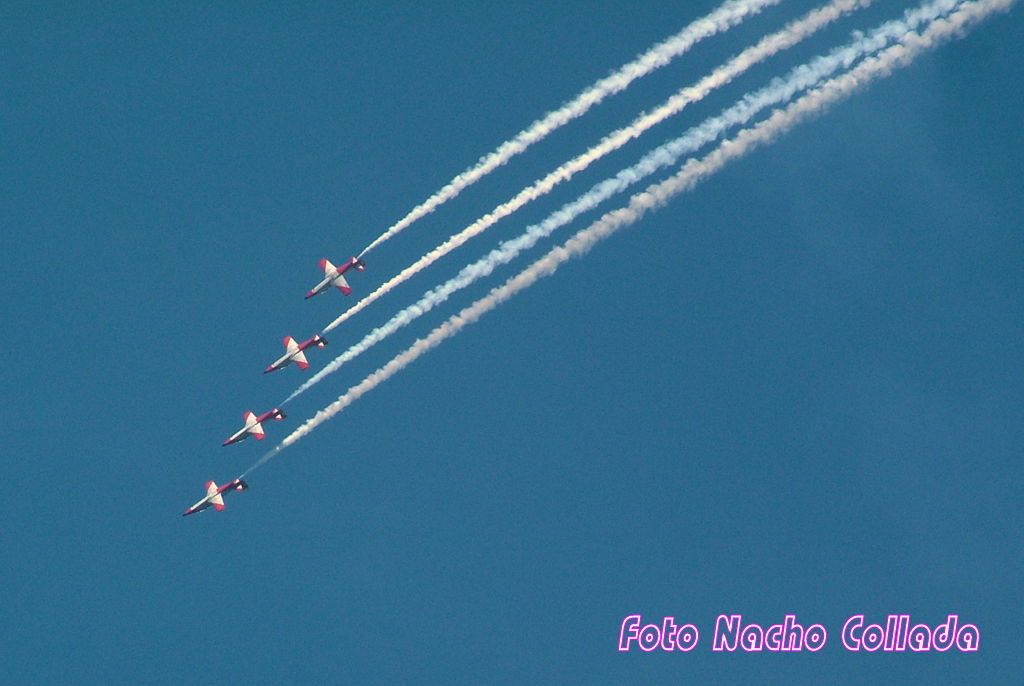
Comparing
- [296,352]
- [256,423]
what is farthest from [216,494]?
[296,352]

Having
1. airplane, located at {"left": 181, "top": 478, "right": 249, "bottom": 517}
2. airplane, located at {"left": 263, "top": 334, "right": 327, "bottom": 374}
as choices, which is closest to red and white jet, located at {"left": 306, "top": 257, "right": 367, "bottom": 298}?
airplane, located at {"left": 263, "top": 334, "right": 327, "bottom": 374}

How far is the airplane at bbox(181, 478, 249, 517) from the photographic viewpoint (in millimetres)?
64688

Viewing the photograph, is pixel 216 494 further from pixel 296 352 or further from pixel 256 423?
pixel 296 352

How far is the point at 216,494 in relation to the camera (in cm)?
6500

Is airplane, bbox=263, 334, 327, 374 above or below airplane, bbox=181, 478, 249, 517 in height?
above

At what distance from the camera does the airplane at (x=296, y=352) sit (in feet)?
205

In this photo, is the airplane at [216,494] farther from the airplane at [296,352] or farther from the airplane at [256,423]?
the airplane at [296,352]

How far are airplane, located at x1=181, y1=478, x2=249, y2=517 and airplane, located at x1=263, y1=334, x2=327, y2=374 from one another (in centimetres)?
515

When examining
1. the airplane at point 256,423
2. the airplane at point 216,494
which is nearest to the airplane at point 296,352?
the airplane at point 256,423

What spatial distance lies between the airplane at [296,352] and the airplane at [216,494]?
5.15m

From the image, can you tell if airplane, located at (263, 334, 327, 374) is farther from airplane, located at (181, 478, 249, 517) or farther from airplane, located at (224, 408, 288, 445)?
airplane, located at (181, 478, 249, 517)

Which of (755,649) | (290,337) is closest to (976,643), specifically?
(755,649)

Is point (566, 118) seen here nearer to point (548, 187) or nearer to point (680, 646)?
point (548, 187)

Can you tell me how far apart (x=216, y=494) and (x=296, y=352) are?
7.04 metres
